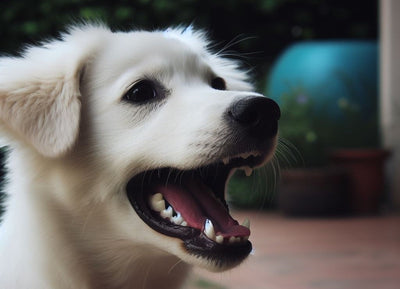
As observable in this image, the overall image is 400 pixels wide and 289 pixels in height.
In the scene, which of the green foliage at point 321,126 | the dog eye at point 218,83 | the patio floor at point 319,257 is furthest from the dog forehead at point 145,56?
the green foliage at point 321,126

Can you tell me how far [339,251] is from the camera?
508 centimetres

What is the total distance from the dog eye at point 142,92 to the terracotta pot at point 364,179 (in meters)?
4.74

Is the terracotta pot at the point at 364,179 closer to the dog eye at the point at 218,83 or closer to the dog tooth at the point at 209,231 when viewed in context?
the dog eye at the point at 218,83

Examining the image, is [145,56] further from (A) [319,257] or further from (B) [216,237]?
(A) [319,257]

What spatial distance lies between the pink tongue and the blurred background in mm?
2079

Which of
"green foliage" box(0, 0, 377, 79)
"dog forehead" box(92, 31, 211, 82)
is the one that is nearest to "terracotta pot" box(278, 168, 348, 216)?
"green foliage" box(0, 0, 377, 79)

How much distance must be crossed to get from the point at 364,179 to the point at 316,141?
614 mm

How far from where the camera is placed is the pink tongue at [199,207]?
2.12m

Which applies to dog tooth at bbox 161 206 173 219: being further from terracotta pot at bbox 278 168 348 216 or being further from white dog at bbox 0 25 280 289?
terracotta pot at bbox 278 168 348 216

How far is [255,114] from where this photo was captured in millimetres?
2029

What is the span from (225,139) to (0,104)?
0.71 meters

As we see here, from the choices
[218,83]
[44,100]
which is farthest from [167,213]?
[218,83]

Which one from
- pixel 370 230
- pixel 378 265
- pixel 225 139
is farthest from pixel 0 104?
pixel 370 230

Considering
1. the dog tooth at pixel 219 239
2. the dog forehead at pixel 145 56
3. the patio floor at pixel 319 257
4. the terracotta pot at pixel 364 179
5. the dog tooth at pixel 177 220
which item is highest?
the dog forehead at pixel 145 56
